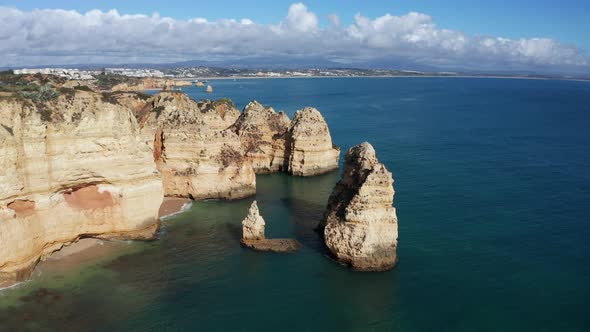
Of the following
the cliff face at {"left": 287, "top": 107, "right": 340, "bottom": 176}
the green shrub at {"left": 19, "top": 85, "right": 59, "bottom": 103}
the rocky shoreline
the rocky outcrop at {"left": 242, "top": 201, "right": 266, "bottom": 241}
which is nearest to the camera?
the rocky shoreline

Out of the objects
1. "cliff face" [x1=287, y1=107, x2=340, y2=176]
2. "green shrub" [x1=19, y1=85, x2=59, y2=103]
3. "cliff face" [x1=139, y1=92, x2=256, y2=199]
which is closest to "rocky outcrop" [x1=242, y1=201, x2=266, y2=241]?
"cliff face" [x1=139, y1=92, x2=256, y2=199]

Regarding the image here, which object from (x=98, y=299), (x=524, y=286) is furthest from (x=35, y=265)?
(x=524, y=286)

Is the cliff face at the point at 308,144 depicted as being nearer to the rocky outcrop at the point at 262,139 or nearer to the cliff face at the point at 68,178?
the rocky outcrop at the point at 262,139

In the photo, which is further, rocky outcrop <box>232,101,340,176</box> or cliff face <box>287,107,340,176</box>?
rocky outcrop <box>232,101,340,176</box>

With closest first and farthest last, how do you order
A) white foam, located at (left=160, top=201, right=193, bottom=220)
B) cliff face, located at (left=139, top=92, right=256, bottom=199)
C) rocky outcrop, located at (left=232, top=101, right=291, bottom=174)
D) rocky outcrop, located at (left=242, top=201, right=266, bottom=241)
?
rocky outcrop, located at (left=242, top=201, right=266, bottom=241)
white foam, located at (left=160, top=201, right=193, bottom=220)
cliff face, located at (left=139, top=92, right=256, bottom=199)
rocky outcrop, located at (left=232, top=101, right=291, bottom=174)

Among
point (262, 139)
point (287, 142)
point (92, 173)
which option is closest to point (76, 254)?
point (92, 173)

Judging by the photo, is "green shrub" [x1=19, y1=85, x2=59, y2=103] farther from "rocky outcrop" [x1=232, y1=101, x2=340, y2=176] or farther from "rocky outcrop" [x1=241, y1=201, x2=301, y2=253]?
"rocky outcrop" [x1=232, y1=101, x2=340, y2=176]

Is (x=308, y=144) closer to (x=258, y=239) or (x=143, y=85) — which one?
(x=258, y=239)
